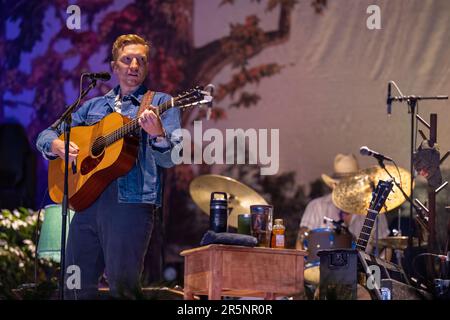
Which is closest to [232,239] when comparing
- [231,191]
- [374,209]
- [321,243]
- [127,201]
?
[127,201]

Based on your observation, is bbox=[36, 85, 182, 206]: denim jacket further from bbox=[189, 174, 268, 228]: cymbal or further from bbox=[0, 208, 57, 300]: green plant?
bbox=[189, 174, 268, 228]: cymbal

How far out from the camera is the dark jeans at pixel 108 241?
5.21 meters

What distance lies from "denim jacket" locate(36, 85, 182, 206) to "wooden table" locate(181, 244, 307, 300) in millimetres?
535

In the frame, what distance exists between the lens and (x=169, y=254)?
9273 millimetres

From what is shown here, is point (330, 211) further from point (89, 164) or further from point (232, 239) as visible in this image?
point (89, 164)

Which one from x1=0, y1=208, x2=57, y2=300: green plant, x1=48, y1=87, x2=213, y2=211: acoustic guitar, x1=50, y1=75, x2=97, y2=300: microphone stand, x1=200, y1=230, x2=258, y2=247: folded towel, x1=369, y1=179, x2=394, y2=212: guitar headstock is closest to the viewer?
x1=50, y1=75, x2=97, y2=300: microphone stand

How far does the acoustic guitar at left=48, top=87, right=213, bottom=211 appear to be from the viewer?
5465mm

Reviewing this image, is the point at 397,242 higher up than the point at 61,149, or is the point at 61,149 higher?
the point at 61,149

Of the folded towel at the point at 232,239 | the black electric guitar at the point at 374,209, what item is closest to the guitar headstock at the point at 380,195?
the black electric guitar at the point at 374,209

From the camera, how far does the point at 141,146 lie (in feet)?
18.4

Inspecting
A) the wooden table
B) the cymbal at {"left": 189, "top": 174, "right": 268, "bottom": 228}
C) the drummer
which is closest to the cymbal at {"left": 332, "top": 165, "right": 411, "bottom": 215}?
the drummer

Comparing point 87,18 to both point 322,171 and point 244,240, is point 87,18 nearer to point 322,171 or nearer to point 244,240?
point 322,171

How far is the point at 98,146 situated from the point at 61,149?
25 cm

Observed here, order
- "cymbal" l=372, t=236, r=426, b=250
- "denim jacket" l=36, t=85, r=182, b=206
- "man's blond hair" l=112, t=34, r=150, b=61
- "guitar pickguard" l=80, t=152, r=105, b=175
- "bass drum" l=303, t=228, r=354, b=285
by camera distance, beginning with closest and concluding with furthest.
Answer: "denim jacket" l=36, t=85, r=182, b=206 → "guitar pickguard" l=80, t=152, r=105, b=175 → "man's blond hair" l=112, t=34, r=150, b=61 → "bass drum" l=303, t=228, r=354, b=285 → "cymbal" l=372, t=236, r=426, b=250
